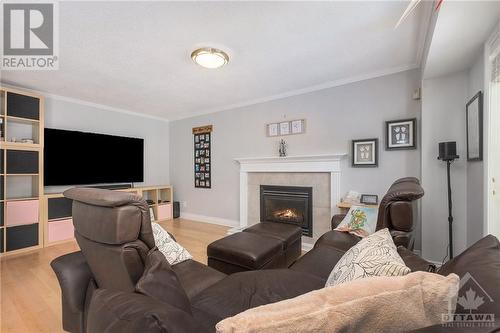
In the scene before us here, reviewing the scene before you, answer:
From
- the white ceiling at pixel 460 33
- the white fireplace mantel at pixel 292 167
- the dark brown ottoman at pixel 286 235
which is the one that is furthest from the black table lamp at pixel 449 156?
the dark brown ottoman at pixel 286 235

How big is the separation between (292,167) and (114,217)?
9.36 ft

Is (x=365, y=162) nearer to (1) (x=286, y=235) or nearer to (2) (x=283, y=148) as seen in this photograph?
(2) (x=283, y=148)

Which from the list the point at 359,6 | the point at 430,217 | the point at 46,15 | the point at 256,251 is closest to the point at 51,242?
the point at 46,15

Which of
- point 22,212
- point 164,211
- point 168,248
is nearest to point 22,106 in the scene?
point 22,212

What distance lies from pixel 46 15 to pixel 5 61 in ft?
4.24

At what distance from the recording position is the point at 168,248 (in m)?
1.61

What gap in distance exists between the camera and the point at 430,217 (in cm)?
253

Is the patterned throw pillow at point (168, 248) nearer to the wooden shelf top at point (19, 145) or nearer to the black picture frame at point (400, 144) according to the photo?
the black picture frame at point (400, 144)

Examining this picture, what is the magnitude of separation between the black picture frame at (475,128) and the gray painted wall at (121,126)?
16.9ft

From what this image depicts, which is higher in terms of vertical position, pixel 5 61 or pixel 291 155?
pixel 5 61

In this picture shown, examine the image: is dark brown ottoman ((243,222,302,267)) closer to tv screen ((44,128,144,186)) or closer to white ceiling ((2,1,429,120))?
white ceiling ((2,1,429,120))

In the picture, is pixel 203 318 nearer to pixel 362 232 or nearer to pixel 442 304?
pixel 442 304

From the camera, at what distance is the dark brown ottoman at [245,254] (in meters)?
1.83

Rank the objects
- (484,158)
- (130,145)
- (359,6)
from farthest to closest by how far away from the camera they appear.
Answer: (130,145) → (484,158) → (359,6)
